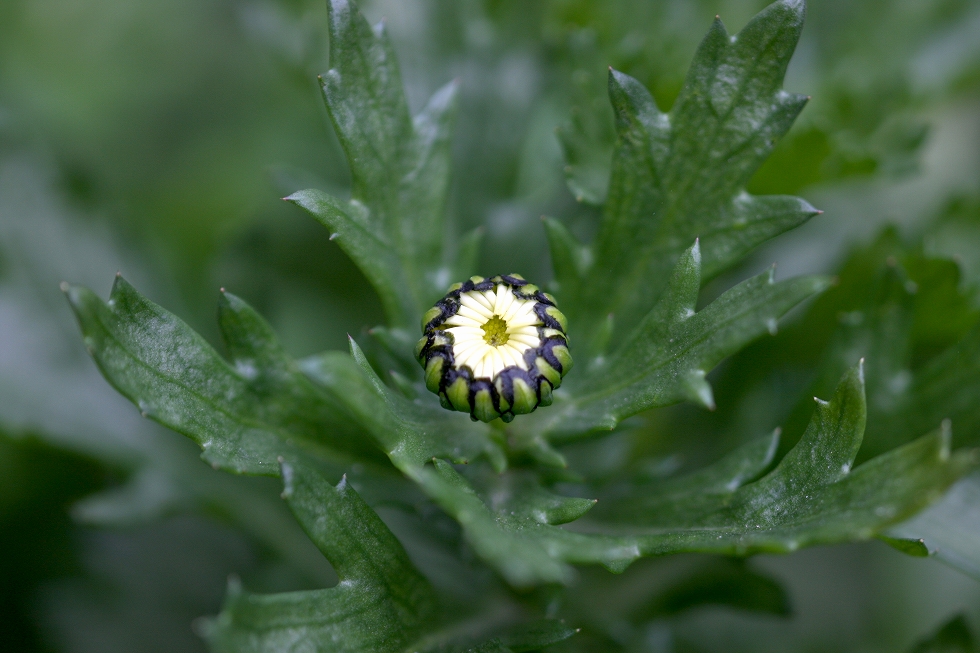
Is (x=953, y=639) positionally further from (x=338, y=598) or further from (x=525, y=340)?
(x=338, y=598)

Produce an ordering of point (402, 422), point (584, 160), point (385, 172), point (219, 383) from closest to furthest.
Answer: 1. point (402, 422)
2. point (219, 383)
3. point (385, 172)
4. point (584, 160)

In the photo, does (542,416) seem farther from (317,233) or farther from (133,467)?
(317,233)

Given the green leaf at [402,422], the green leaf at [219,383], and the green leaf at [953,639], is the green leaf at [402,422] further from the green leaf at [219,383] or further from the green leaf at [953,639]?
the green leaf at [953,639]

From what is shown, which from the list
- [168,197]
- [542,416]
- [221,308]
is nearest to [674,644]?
[542,416]

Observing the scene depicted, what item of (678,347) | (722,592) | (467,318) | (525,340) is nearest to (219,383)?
(467,318)

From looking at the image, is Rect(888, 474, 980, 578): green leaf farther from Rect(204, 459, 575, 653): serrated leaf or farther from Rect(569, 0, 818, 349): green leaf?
Rect(204, 459, 575, 653): serrated leaf

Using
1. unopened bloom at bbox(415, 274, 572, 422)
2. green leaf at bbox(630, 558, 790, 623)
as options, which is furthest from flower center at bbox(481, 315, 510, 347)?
green leaf at bbox(630, 558, 790, 623)

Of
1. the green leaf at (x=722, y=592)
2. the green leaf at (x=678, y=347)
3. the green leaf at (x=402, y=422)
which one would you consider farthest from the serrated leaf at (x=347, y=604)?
the green leaf at (x=722, y=592)
